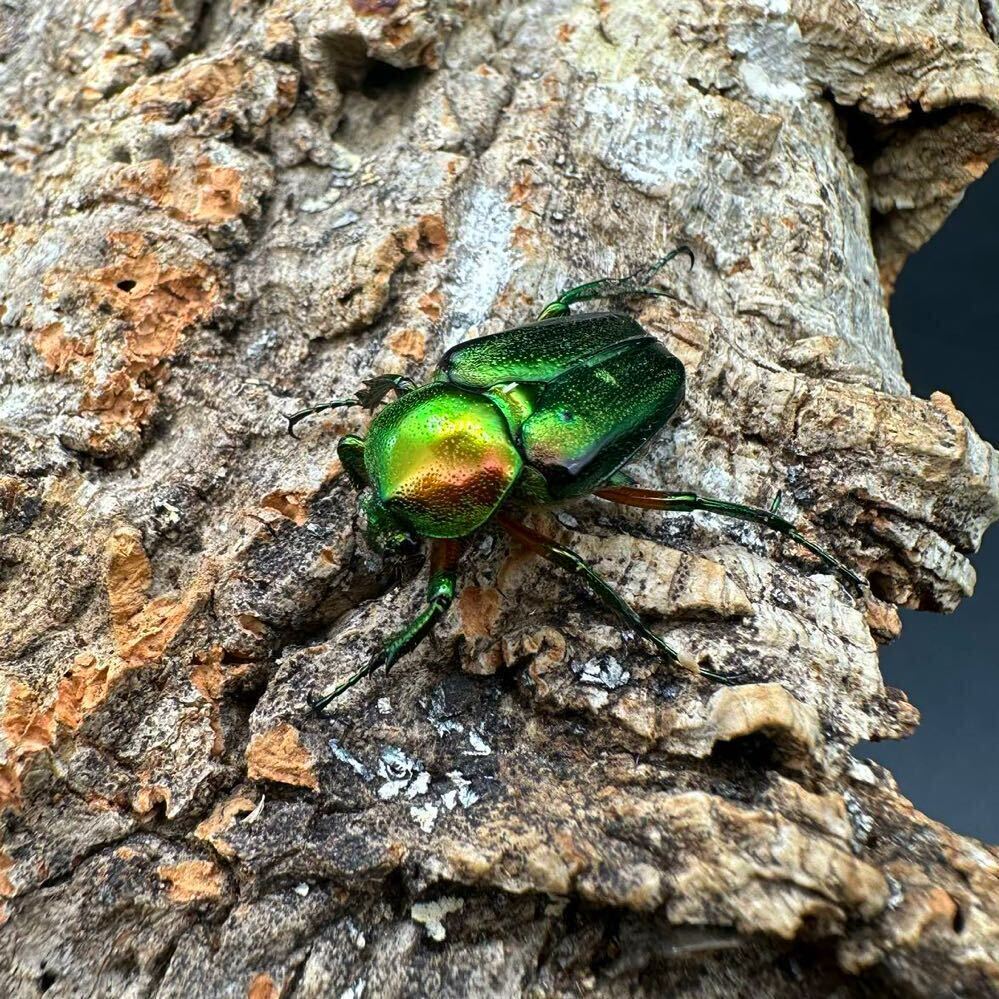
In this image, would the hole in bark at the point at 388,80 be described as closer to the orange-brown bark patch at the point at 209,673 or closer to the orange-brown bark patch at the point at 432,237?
the orange-brown bark patch at the point at 432,237

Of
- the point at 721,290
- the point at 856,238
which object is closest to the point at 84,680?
the point at 721,290

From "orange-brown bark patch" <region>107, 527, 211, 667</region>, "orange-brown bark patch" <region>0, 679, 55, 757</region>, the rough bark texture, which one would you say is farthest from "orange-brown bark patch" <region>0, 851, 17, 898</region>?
"orange-brown bark patch" <region>107, 527, 211, 667</region>

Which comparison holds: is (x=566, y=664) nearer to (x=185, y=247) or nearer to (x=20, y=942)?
(x=20, y=942)

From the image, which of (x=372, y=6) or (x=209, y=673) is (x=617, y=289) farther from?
(x=209, y=673)

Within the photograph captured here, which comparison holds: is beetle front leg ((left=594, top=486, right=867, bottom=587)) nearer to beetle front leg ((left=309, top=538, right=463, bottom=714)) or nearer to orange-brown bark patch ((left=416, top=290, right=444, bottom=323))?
beetle front leg ((left=309, top=538, right=463, bottom=714))

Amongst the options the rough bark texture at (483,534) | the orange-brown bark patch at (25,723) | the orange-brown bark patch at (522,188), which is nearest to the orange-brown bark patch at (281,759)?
the rough bark texture at (483,534)

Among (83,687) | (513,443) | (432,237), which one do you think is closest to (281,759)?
(83,687)
